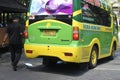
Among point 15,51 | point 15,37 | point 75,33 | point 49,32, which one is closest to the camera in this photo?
point 75,33

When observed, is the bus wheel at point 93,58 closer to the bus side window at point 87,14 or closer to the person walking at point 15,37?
the bus side window at point 87,14

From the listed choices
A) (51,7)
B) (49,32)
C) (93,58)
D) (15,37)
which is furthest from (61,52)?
(93,58)

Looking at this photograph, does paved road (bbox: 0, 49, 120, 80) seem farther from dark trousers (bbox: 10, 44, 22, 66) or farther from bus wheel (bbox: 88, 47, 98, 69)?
dark trousers (bbox: 10, 44, 22, 66)

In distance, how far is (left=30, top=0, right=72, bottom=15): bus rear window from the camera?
10.9m

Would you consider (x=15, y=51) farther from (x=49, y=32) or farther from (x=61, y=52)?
(x=61, y=52)

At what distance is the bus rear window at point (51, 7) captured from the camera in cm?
1093

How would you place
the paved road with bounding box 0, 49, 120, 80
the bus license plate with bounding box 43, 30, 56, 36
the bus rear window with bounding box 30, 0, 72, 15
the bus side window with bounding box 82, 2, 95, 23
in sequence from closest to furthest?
the paved road with bounding box 0, 49, 120, 80 < the bus rear window with bounding box 30, 0, 72, 15 < the bus license plate with bounding box 43, 30, 56, 36 < the bus side window with bounding box 82, 2, 95, 23

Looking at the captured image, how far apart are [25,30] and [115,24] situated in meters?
5.12

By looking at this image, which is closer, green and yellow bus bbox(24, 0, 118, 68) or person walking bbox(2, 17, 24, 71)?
green and yellow bus bbox(24, 0, 118, 68)

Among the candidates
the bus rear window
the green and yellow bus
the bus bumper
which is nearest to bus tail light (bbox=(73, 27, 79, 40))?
the green and yellow bus

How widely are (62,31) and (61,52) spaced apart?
62 cm

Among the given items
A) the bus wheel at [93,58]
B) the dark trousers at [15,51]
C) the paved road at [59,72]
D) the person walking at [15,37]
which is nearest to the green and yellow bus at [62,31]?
the bus wheel at [93,58]

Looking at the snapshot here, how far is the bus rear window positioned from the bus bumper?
3.40 ft

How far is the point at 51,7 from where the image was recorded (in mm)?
11250
